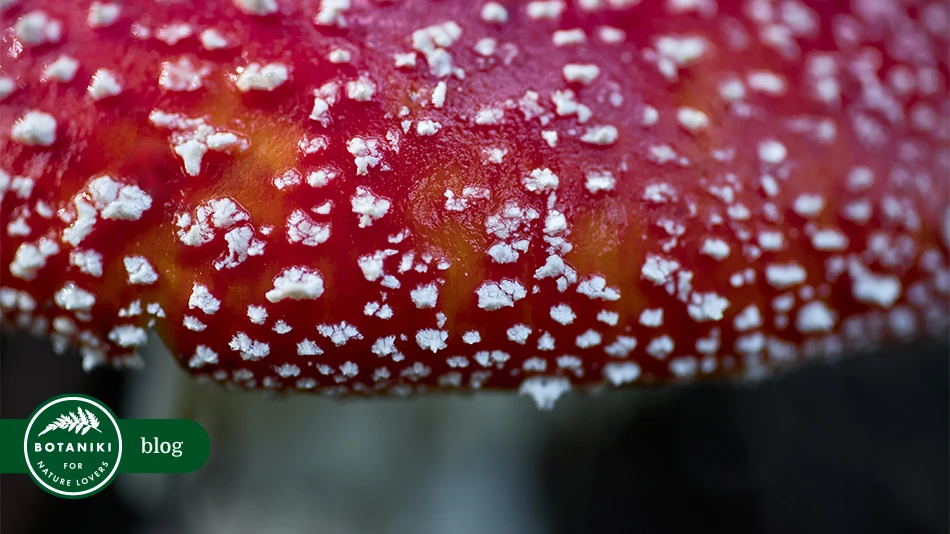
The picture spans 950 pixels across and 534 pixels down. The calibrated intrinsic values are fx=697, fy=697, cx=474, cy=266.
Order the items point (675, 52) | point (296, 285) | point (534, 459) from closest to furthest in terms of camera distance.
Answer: point (296, 285)
point (675, 52)
point (534, 459)

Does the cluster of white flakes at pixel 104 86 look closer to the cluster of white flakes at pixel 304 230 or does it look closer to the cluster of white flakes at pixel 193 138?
the cluster of white flakes at pixel 193 138

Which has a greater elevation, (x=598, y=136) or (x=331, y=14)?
(x=331, y=14)

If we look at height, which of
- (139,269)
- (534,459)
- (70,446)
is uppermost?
(139,269)

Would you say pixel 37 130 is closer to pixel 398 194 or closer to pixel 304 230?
pixel 304 230

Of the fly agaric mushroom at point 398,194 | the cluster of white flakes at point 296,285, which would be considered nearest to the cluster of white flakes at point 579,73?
the fly agaric mushroom at point 398,194

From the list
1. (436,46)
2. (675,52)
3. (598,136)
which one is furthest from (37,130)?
(675,52)

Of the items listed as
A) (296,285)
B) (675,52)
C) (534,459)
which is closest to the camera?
(296,285)
